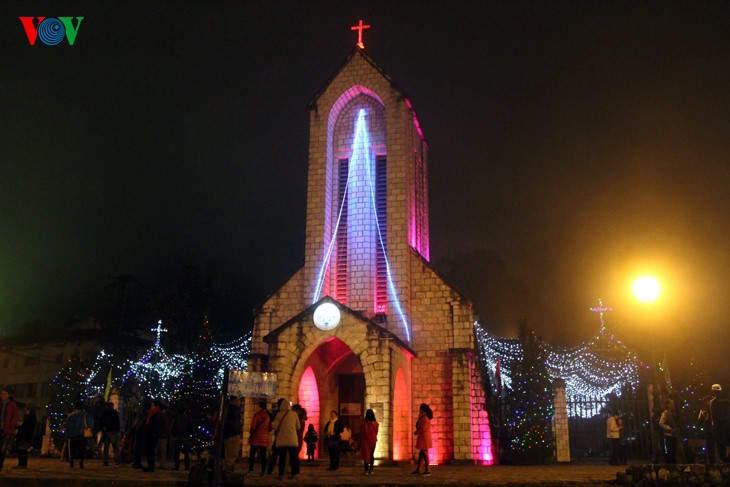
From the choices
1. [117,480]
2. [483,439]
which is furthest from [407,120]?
[117,480]

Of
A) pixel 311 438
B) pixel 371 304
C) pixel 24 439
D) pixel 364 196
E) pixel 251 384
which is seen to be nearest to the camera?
pixel 251 384

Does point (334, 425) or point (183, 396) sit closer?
point (334, 425)

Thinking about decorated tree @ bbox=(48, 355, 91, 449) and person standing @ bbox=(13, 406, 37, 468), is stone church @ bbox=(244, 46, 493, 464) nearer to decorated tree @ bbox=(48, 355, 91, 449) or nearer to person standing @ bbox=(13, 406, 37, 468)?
person standing @ bbox=(13, 406, 37, 468)

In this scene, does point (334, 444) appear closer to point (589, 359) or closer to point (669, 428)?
point (669, 428)

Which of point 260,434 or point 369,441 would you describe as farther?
point 369,441

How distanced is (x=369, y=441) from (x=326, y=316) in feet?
17.2

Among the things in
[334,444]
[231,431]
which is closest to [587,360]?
[334,444]

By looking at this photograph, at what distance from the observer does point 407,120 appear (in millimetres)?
25328

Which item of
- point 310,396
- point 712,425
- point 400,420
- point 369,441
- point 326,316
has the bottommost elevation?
point 369,441

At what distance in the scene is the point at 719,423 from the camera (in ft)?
50.1

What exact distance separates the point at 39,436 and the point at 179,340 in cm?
1031

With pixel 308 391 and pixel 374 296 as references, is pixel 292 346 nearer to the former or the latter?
pixel 308 391

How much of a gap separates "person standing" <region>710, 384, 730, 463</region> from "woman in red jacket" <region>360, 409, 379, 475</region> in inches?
322

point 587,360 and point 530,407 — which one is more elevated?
point 587,360
